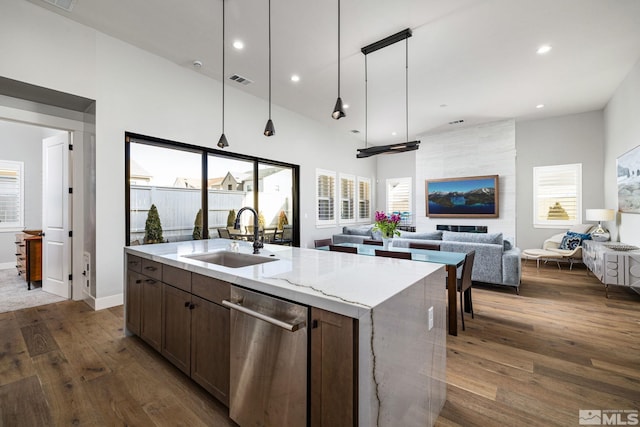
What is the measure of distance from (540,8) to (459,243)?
303 cm

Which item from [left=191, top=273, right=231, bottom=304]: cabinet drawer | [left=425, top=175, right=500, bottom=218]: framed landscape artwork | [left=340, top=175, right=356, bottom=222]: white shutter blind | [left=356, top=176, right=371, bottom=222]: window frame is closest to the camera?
[left=191, top=273, right=231, bottom=304]: cabinet drawer

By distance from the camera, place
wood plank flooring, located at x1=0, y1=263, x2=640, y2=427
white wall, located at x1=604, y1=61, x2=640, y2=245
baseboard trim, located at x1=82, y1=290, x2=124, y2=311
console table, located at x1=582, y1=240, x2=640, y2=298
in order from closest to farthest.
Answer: wood plank flooring, located at x1=0, y1=263, x2=640, y2=427
baseboard trim, located at x1=82, y1=290, x2=124, y2=311
console table, located at x1=582, y1=240, x2=640, y2=298
white wall, located at x1=604, y1=61, x2=640, y2=245

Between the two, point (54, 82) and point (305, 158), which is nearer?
point (54, 82)

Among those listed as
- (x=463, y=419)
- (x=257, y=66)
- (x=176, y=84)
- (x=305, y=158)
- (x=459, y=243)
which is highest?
(x=257, y=66)

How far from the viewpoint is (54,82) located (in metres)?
3.15

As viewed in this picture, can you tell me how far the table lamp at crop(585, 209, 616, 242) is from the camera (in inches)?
199

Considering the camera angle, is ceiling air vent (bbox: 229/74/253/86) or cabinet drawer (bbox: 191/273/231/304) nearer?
cabinet drawer (bbox: 191/273/231/304)

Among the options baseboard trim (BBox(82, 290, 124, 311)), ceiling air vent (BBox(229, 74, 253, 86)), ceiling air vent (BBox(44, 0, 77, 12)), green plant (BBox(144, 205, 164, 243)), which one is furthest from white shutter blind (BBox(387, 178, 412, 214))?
ceiling air vent (BBox(44, 0, 77, 12))

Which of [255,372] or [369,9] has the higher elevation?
[369,9]

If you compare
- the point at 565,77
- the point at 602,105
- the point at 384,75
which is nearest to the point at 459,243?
the point at 384,75

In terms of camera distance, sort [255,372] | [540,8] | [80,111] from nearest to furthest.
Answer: [255,372] → [540,8] → [80,111]

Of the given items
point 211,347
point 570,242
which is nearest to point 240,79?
point 211,347

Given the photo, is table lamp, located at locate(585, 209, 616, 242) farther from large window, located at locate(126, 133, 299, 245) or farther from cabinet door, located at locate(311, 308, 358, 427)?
cabinet door, located at locate(311, 308, 358, 427)

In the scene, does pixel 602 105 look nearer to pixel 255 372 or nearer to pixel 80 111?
pixel 255 372
